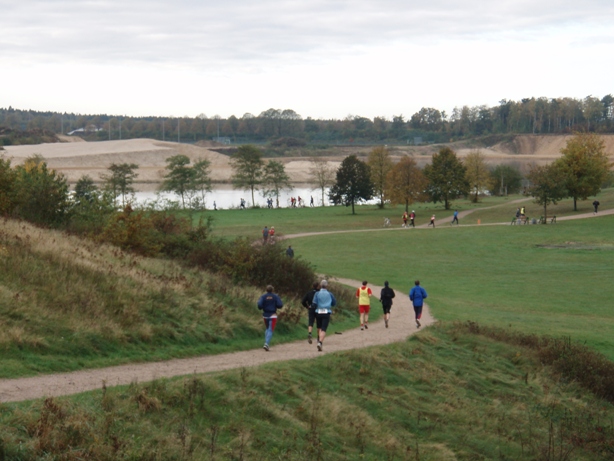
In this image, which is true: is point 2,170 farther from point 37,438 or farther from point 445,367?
point 37,438

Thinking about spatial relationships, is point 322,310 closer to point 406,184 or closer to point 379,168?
Answer: point 406,184

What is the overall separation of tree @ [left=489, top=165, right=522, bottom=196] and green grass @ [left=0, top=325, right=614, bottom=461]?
3403 inches

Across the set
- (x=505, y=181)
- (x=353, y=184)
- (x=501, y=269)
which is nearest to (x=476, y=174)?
(x=505, y=181)

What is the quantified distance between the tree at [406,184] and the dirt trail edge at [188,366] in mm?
50297

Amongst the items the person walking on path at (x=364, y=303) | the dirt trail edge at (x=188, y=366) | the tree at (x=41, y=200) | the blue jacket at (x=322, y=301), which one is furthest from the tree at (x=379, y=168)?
the blue jacket at (x=322, y=301)

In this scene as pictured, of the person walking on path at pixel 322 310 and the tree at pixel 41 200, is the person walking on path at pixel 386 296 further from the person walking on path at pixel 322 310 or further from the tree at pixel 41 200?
the tree at pixel 41 200

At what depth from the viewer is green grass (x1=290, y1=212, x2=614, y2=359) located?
26.2m

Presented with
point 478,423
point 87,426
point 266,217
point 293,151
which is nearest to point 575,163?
point 266,217

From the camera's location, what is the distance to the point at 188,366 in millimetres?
14453

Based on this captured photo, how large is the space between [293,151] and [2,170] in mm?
161456

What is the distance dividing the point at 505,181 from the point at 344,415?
3745 inches

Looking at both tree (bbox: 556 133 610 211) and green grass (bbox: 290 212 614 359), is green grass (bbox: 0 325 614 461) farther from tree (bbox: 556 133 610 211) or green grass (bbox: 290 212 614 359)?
tree (bbox: 556 133 610 211)

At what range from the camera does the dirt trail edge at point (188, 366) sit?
11.6 m

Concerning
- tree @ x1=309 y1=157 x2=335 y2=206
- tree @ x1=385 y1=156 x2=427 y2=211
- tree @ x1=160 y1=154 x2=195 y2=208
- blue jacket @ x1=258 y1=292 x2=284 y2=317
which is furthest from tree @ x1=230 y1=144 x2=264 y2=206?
blue jacket @ x1=258 y1=292 x2=284 y2=317
